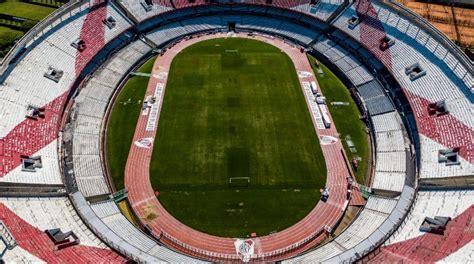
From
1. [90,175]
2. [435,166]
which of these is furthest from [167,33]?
[435,166]

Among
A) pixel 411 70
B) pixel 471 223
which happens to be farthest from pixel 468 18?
pixel 471 223

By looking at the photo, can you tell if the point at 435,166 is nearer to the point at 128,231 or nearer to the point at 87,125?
the point at 128,231

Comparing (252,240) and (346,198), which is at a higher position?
(346,198)

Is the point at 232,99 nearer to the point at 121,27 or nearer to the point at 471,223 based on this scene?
the point at 121,27

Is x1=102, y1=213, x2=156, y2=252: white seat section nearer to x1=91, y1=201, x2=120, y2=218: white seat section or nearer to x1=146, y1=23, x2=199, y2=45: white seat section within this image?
x1=91, y1=201, x2=120, y2=218: white seat section

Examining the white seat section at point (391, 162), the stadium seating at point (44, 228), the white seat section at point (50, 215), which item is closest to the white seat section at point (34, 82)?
the white seat section at point (50, 215)

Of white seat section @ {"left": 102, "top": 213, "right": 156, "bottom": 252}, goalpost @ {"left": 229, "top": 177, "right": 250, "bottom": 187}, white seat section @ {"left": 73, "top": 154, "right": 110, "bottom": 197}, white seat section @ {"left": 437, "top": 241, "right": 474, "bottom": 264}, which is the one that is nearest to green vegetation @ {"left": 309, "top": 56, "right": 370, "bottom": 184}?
goalpost @ {"left": 229, "top": 177, "right": 250, "bottom": 187}

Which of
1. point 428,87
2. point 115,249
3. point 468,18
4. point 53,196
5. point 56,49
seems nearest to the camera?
point 115,249
